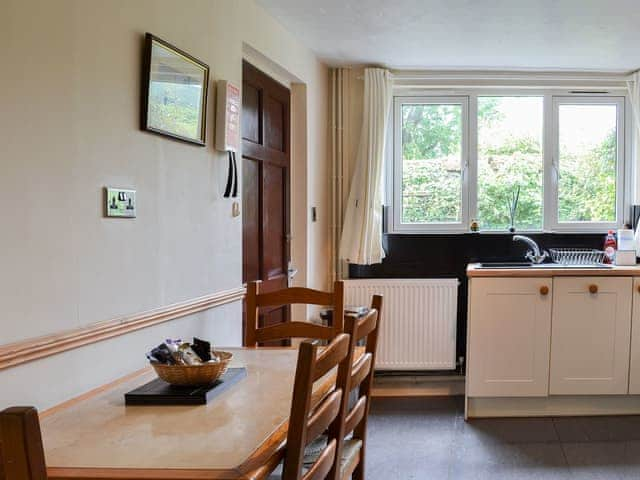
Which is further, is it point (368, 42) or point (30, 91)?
point (368, 42)

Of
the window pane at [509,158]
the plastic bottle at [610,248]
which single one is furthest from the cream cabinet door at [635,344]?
the window pane at [509,158]

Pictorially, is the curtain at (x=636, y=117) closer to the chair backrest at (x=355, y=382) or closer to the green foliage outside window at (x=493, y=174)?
the green foliage outside window at (x=493, y=174)

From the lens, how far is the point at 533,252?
4.12m

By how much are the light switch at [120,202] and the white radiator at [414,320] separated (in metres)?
2.37

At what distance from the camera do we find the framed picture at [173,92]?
196cm

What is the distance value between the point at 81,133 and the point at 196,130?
0.69 metres

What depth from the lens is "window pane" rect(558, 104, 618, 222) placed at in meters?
4.29

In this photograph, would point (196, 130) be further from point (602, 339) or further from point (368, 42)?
point (602, 339)

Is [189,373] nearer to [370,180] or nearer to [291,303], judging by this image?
[291,303]

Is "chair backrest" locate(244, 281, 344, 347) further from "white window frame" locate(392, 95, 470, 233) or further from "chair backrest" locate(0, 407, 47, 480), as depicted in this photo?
"white window frame" locate(392, 95, 470, 233)

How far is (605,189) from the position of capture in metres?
4.31

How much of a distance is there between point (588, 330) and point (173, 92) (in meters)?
2.76

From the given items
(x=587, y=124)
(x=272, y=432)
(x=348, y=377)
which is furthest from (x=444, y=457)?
(x=587, y=124)

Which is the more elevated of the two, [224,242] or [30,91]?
[30,91]
